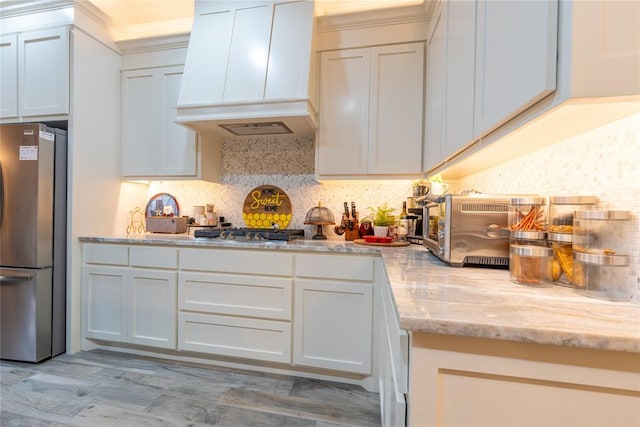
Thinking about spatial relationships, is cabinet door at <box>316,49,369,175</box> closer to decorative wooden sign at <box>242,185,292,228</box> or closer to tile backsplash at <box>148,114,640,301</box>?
tile backsplash at <box>148,114,640,301</box>

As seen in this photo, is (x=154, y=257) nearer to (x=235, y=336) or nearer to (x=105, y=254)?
(x=105, y=254)

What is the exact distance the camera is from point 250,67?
2029 millimetres

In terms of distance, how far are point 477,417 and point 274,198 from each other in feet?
7.11

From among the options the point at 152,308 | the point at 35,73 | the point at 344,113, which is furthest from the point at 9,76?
the point at 344,113

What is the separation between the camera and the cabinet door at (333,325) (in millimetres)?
1768

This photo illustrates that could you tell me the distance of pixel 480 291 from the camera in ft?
2.68

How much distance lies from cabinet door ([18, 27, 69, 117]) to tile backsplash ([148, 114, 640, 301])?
93cm

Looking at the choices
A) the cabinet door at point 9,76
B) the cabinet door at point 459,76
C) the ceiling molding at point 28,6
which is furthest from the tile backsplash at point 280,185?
the ceiling molding at point 28,6

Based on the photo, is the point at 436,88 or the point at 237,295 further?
the point at 237,295

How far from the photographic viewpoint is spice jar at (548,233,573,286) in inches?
35.4

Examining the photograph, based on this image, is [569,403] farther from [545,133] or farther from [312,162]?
[312,162]

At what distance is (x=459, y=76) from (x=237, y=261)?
5.33 feet

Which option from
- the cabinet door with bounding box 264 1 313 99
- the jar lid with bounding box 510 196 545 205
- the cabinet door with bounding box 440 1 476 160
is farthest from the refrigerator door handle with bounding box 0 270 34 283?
the jar lid with bounding box 510 196 545 205

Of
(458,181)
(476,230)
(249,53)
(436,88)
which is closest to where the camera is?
(476,230)
